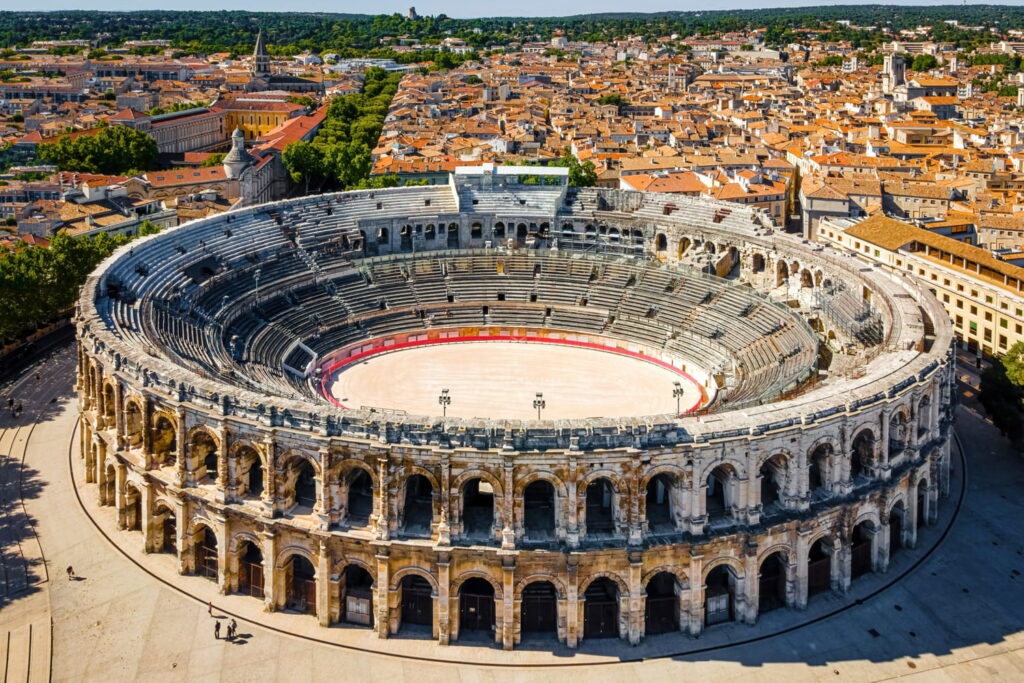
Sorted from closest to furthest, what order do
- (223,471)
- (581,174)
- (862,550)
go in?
(223,471) → (862,550) → (581,174)

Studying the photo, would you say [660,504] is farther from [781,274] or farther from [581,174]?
[581,174]

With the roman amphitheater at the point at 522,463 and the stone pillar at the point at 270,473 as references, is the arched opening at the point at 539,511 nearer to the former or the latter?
the roman amphitheater at the point at 522,463

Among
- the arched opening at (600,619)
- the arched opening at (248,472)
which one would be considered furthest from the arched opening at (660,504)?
the arched opening at (248,472)

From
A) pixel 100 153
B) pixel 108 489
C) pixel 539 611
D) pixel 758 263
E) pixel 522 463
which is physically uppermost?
pixel 100 153

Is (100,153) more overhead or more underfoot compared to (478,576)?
more overhead

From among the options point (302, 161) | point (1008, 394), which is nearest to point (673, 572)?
point (1008, 394)

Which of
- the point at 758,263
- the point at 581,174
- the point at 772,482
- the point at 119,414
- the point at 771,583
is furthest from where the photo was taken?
the point at 581,174

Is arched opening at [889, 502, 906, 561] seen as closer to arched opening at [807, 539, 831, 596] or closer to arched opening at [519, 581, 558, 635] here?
arched opening at [807, 539, 831, 596]

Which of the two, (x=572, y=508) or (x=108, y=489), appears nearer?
(x=572, y=508)
